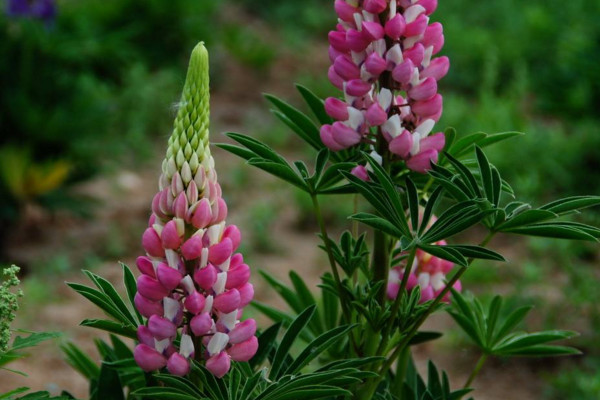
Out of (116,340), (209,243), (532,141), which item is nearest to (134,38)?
(532,141)

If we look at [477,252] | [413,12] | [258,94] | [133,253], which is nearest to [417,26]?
[413,12]

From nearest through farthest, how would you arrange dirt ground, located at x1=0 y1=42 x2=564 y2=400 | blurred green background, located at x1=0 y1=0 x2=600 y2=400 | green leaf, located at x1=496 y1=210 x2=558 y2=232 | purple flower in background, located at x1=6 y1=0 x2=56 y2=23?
green leaf, located at x1=496 y1=210 x2=558 y2=232 → dirt ground, located at x1=0 y1=42 x2=564 y2=400 → blurred green background, located at x1=0 y1=0 x2=600 y2=400 → purple flower in background, located at x1=6 y1=0 x2=56 y2=23

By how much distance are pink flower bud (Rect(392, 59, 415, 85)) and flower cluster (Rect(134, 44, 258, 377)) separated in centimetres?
30

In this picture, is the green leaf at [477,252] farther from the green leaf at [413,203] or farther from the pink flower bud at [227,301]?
the pink flower bud at [227,301]

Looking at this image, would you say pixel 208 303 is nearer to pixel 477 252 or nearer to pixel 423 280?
pixel 477 252

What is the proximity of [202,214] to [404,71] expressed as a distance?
1.23 feet

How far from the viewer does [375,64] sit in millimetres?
1386

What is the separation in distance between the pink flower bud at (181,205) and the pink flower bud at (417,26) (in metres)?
0.43

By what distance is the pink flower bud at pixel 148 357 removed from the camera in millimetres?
1306

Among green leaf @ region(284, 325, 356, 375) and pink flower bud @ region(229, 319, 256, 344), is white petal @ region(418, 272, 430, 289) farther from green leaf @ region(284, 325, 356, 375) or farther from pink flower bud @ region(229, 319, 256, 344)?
pink flower bud @ region(229, 319, 256, 344)

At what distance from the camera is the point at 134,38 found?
5.33m

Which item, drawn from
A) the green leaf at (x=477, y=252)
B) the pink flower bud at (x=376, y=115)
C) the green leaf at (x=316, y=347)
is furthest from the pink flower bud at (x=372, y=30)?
the green leaf at (x=316, y=347)

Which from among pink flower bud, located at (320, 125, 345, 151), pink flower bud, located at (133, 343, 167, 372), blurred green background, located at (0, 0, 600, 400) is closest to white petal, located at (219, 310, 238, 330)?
pink flower bud, located at (133, 343, 167, 372)

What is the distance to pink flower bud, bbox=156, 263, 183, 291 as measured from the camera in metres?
1.26
